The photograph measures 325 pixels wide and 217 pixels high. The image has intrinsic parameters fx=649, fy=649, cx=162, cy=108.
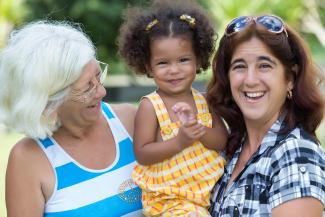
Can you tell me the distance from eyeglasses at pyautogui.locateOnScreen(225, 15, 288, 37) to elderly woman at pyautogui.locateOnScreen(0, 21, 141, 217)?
755 millimetres

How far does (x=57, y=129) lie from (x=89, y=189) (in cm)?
36

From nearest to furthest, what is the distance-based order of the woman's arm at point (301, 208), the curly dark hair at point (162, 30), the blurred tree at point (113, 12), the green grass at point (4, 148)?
the woman's arm at point (301, 208), the curly dark hair at point (162, 30), the green grass at point (4, 148), the blurred tree at point (113, 12)

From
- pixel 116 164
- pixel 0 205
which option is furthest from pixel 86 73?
pixel 0 205

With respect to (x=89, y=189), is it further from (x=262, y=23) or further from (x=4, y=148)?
(x=4, y=148)

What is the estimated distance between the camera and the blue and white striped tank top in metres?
3.30

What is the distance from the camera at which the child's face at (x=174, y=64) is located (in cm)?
354

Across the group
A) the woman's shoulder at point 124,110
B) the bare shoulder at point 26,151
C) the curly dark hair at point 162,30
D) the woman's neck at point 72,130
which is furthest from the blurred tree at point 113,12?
the bare shoulder at point 26,151

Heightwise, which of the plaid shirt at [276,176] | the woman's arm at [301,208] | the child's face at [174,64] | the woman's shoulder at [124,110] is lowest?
the woman's arm at [301,208]

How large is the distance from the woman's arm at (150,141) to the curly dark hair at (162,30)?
0.33 metres

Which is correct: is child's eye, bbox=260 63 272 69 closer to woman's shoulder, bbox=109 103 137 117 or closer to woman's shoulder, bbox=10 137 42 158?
woman's shoulder, bbox=109 103 137 117

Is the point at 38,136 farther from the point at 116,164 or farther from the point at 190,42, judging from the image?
the point at 190,42

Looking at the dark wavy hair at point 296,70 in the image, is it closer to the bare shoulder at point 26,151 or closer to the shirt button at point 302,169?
the shirt button at point 302,169

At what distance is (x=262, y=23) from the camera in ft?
10.0

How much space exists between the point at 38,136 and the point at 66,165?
0.70 ft
